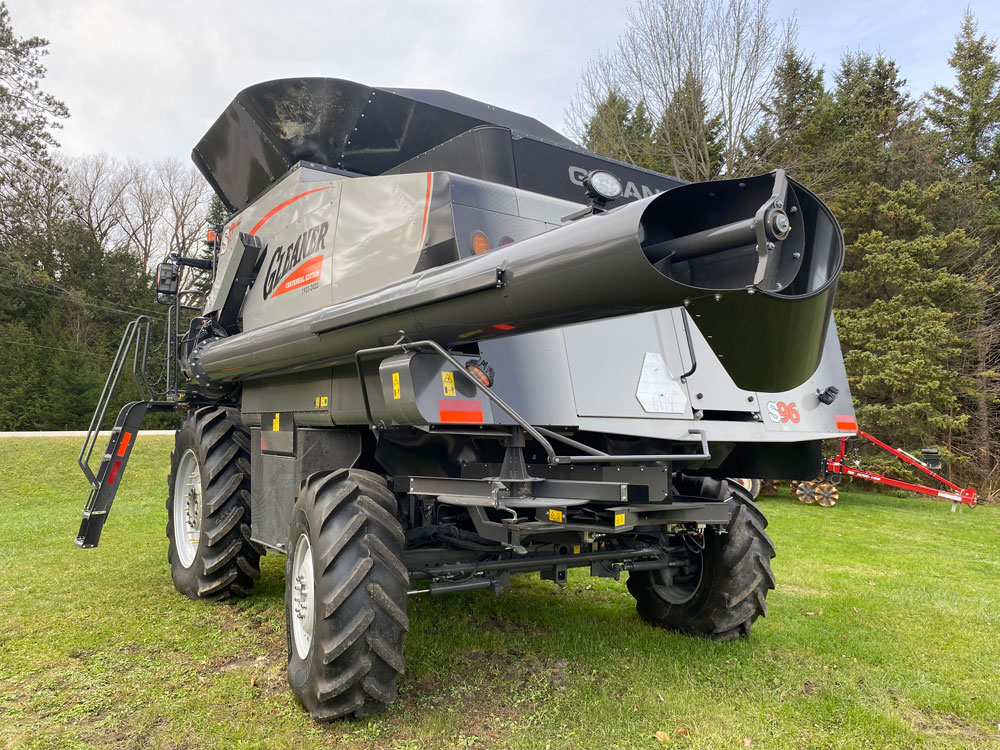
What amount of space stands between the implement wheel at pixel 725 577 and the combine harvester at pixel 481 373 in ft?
0.06

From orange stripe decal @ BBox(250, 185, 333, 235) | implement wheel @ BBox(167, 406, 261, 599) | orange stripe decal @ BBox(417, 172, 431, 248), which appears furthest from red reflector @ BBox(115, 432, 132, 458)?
orange stripe decal @ BBox(417, 172, 431, 248)

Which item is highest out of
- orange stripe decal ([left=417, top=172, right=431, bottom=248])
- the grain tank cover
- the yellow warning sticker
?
the grain tank cover

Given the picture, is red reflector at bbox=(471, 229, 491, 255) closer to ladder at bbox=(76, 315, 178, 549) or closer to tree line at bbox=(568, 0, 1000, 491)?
ladder at bbox=(76, 315, 178, 549)

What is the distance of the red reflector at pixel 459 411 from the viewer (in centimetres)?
295

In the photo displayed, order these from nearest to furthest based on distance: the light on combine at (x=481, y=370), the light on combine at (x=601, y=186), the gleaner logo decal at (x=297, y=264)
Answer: the light on combine at (x=481, y=370)
the light on combine at (x=601, y=186)
the gleaner logo decal at (x=297, y=264)

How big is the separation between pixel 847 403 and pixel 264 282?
3.89 meters

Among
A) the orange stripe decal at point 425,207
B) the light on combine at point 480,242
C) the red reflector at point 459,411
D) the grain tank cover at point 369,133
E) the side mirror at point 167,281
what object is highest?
the grain tank cover at point 369,133

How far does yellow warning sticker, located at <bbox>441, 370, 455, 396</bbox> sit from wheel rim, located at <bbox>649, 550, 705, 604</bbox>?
2259 millimetres

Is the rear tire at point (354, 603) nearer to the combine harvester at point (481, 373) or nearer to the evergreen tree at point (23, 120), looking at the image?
the combine harvester at point (481, 373)

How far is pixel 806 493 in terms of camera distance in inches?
585

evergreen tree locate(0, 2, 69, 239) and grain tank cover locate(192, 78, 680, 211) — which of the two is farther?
evergreen tree locate(0, 2, 69, 239)

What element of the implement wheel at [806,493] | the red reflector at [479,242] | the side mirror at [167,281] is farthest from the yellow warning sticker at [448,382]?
the implement wheel at [806,493]

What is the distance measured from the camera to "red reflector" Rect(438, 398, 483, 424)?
295 cm

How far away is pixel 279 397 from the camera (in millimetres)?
4555
